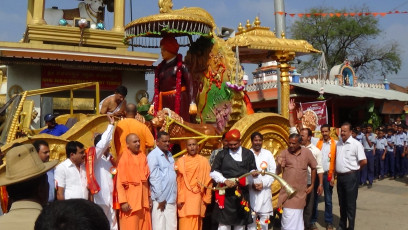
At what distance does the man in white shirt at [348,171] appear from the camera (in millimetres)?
6656

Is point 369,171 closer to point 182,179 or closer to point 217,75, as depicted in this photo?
point 217,75

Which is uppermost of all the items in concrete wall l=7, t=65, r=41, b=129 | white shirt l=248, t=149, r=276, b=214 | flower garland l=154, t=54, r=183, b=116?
concrete wall l=7, t=65, r=41, b=129

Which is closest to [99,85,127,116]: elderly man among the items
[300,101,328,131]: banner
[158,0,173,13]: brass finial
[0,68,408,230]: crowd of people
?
[0,68,408,230]: crowd of people

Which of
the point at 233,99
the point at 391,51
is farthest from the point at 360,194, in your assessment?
the point at 391,51

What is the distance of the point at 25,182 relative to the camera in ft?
7.96

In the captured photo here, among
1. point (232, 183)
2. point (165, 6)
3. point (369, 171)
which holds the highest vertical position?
point (165, 6)

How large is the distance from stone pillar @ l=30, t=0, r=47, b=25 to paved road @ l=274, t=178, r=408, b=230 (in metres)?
10.8

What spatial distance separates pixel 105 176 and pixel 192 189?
117cm

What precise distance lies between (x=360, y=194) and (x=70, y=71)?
376 inches

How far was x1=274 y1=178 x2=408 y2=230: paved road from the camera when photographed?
A: 7665 millimetres

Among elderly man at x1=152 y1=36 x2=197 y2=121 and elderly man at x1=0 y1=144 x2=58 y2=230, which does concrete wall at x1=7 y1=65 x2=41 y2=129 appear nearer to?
elderly man at x1=152 y1=36 x2=197 y2=121

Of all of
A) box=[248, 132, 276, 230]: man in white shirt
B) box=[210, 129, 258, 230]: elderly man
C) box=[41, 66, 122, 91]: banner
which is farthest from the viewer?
box=[41, 66, 122, 91]: banner

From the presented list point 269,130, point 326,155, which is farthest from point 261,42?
point 326,155

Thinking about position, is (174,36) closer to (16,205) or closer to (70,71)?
(16,205)
